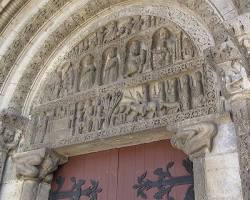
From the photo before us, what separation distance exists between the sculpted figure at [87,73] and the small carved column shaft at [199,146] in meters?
1.47

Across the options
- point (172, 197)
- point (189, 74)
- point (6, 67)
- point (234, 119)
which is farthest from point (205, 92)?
point (6, 67)

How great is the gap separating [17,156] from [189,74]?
2103 mm

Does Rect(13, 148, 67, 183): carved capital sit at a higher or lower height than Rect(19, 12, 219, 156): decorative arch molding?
lower

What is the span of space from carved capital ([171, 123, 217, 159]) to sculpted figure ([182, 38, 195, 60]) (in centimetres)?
81

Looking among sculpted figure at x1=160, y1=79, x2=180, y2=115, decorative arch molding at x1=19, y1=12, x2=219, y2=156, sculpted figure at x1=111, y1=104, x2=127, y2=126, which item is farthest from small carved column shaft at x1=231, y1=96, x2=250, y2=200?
sculpted figure at x1=111, y1=104, x2=127, y2=126

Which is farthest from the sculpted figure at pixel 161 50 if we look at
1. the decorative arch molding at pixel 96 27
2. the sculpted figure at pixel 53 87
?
the sculpted figure at pixel 53 87

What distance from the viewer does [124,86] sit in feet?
12.3

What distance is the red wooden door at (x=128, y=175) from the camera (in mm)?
3281

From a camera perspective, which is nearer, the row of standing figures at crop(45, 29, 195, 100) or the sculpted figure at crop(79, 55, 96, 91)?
the row of standing figures at crop(45, 29, 195, 100)

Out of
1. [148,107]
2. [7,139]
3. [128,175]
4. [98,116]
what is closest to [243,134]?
[148,107]

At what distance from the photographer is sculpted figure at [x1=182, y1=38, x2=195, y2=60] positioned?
3.52 m

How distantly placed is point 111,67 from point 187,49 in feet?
3.07

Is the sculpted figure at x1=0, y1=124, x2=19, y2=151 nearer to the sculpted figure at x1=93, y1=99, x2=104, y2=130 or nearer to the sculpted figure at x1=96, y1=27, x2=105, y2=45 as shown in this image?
the sculpted figure at x1=93, y1=99, x2=104, y2=130

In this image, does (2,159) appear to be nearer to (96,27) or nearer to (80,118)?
(80,118)
